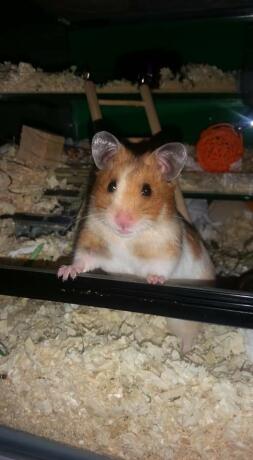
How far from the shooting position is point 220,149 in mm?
2625

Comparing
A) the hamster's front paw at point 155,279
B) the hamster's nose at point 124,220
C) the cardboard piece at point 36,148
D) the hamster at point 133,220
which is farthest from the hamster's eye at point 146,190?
the cardboard piece at point 36,148

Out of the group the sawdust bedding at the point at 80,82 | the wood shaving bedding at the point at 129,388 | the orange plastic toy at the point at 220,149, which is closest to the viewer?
the wood shaving bedding at the point at 129,388

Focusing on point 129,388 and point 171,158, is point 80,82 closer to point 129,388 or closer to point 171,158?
point 171,158

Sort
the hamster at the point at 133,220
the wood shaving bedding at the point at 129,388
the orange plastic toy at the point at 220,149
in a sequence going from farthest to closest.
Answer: the orange plastic toy at the point at 220,149
the hamster at the point at 133,220
the wood shaving bedding at the point at 129,388

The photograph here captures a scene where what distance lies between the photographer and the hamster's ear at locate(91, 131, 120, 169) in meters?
1.56

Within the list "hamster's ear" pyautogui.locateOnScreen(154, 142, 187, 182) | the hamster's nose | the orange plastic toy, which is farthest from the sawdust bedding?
the hamster's nose

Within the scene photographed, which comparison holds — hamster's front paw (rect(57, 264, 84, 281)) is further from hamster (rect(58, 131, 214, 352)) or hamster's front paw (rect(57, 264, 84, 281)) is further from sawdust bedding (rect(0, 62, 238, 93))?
sawdust bedding (rect(0, 62, 238, 93))

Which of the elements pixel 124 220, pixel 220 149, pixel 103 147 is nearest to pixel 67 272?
pixel 124 220

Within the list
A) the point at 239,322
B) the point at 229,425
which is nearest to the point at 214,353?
the point at 229,425

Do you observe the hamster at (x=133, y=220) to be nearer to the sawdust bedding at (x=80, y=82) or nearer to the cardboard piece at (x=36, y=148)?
the sawdust bedding at (x=80, y=82)

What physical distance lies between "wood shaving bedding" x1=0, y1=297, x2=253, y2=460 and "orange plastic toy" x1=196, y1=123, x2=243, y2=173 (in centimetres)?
131

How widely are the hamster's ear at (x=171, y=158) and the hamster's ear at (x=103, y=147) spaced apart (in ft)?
0.53

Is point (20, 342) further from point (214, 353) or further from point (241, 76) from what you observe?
point (241, 76)

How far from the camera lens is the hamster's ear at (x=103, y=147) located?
156cm
